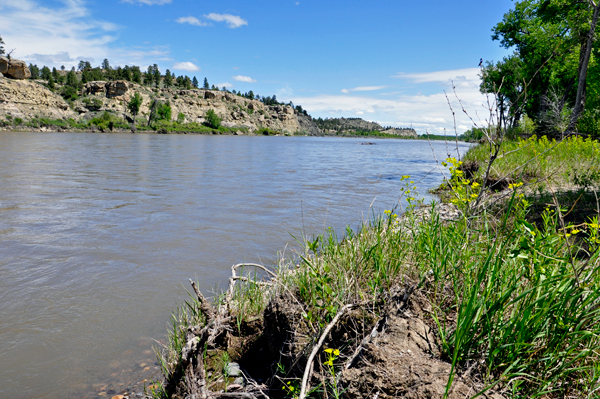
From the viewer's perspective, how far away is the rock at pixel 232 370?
3141 millimetres

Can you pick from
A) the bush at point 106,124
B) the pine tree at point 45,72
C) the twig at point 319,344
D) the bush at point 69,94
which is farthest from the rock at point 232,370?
the pine tree at point 45,72

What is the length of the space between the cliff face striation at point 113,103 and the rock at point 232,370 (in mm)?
92782

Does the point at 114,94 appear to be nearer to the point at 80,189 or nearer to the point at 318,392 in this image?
the point at 80,189

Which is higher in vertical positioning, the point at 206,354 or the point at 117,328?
the point at 206,354

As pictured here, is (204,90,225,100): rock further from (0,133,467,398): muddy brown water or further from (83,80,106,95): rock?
(0,133,467,398): muddy brown water

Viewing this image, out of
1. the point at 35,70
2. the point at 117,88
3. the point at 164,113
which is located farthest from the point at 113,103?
the point at 35,70

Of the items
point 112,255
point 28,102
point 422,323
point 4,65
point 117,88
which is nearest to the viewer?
point 422,323

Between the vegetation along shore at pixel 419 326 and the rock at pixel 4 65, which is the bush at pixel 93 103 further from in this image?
the vegetation along shore at pixel 419 326

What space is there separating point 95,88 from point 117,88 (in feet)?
23.8

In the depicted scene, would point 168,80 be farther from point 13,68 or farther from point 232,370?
point 232,370

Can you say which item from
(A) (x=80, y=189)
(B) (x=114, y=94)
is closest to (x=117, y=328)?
(A) (x=80, y=189)

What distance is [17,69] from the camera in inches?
3538

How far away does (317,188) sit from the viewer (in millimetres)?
16516

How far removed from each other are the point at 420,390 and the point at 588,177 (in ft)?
25.2
